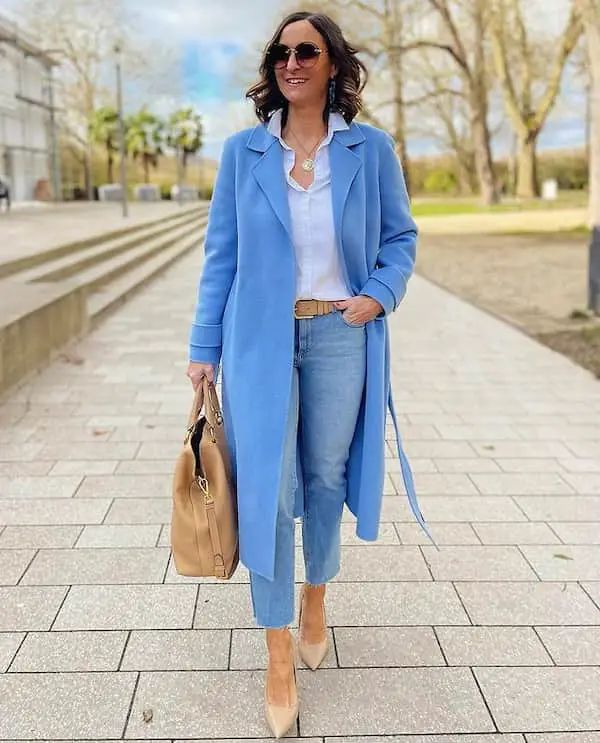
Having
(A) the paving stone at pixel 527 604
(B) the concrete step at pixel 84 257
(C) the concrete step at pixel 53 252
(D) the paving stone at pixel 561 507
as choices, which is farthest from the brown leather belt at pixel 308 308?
(C) the concrete step at pixel 53 252

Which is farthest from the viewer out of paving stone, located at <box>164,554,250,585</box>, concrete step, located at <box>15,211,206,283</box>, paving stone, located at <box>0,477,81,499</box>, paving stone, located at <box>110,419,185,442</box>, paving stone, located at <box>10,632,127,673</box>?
concrete step, located at <box>15,211,206,283</box>

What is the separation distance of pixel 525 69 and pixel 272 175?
45.0 metres

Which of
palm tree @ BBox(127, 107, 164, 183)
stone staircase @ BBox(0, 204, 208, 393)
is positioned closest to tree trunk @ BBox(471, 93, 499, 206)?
stone staircase @ BBox(0, 204, 208, 393)

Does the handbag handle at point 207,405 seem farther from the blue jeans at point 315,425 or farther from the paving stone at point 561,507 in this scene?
the paving stone at point 561,507

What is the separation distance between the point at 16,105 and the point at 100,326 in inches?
1157

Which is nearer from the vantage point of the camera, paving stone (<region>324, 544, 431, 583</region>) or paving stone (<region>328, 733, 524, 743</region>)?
paving stone (<region>328, 733, 524, 743</region>)

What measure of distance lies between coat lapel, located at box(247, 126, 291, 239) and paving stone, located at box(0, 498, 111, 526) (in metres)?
2.19

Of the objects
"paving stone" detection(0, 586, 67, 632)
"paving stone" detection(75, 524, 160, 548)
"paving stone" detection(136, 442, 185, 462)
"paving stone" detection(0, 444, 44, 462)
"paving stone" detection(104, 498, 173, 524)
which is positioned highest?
"paving stone" detection(0, 444, 44, 462)

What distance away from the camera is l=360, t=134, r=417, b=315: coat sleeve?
2365 mm

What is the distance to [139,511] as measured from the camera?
4.01 metres

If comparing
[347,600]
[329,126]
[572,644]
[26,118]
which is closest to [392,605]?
[347,600]

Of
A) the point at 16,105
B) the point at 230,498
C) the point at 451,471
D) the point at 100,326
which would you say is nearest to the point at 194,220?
the point at 16,105

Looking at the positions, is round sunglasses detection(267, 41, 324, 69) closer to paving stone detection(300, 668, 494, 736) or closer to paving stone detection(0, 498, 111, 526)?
paving stone detection(300, 668, 494, 736)

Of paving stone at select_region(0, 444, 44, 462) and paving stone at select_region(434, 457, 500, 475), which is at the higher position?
paving stone at select_region(0, 444, 44, 462)
